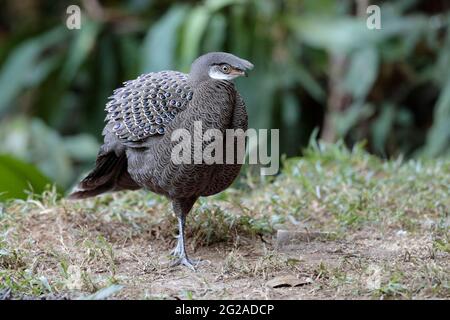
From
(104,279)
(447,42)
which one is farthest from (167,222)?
(447,42)

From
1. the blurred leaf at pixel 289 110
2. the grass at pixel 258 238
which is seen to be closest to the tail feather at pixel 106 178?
the grass at pixel 258 238

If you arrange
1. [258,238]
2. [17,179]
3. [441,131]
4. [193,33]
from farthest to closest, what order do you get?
[193,33], [441,131], [17,179], [258,238]

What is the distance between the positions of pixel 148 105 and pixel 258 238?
45.3 inches

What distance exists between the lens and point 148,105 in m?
4.59

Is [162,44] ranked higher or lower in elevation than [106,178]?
higher

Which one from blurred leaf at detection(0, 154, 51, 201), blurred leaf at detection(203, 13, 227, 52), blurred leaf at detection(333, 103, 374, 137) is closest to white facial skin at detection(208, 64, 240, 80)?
blurred leaf at detection(0, 154, 51, 201)

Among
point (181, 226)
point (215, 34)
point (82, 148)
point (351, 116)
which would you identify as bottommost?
point (82, 148)

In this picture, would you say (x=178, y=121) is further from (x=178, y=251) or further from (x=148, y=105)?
(x=178, y=251)

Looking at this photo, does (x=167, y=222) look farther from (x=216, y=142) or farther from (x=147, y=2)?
(x=147, y=2)

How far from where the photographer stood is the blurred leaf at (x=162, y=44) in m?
8.56

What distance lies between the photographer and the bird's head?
441cm

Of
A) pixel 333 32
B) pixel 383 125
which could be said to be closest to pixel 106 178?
pixel 333 32

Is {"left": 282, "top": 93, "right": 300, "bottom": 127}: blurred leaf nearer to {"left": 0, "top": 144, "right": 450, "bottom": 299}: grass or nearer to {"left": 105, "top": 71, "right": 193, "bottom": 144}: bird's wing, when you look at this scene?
{"left": 0, "top": 144, "right": 450, "bottom": 299}: grass

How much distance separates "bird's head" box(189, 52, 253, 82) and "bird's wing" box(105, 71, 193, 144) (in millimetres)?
147
